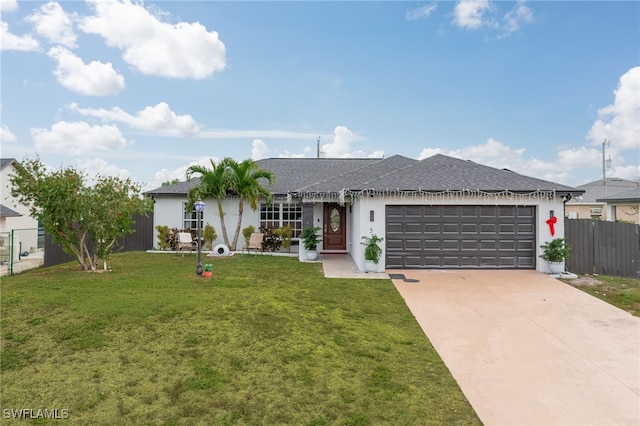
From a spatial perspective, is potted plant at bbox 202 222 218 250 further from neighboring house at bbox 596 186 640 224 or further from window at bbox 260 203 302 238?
neighboring house at bbox 596 186 640 224

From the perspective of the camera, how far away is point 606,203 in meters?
21.7

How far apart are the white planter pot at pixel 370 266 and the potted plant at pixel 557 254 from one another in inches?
220

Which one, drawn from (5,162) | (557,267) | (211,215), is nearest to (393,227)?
(557,267)

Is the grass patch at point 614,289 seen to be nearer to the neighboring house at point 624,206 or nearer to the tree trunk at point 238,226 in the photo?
the neighboring house at point 624,206

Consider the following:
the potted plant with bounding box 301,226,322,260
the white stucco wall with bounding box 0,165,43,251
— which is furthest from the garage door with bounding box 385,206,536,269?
the white stucco wall with bounding box 0,165,43,251

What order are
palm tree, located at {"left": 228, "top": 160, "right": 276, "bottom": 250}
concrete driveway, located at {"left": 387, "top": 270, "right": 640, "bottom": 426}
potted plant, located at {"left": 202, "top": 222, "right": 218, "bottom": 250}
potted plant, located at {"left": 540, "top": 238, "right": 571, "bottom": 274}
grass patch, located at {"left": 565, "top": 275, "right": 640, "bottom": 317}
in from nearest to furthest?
concrete driveway, located at {"left": 387, "top": 270, "right": 640, "bottom": 426} → grass patch, located at {"left": 565, "top": 275, "right": 640, "bottom": 317} → potted plant, located at {"left": 540, "top": 238, "right": 571, "bottom": 274} → palm tree, located at {"left": 228, "top": 160, "right": 276, "bottom": 250} → potted plant, located at {"left": 202, "top": 222, "right": 218, "bottom": 250}

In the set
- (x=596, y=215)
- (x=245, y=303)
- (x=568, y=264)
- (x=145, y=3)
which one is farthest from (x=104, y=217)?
(x=596, y=215)

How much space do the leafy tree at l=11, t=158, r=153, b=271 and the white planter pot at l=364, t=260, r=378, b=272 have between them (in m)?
7.40

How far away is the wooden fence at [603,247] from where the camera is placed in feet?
36.7

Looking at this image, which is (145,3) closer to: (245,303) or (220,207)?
(220,207)

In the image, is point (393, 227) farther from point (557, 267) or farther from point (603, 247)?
point (603, 247)

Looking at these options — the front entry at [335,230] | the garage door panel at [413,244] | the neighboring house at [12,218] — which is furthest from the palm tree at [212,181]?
the neighboring house at [12,218]

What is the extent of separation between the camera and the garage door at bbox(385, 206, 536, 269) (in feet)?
38.2

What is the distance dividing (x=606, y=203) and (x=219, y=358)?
26006mm
